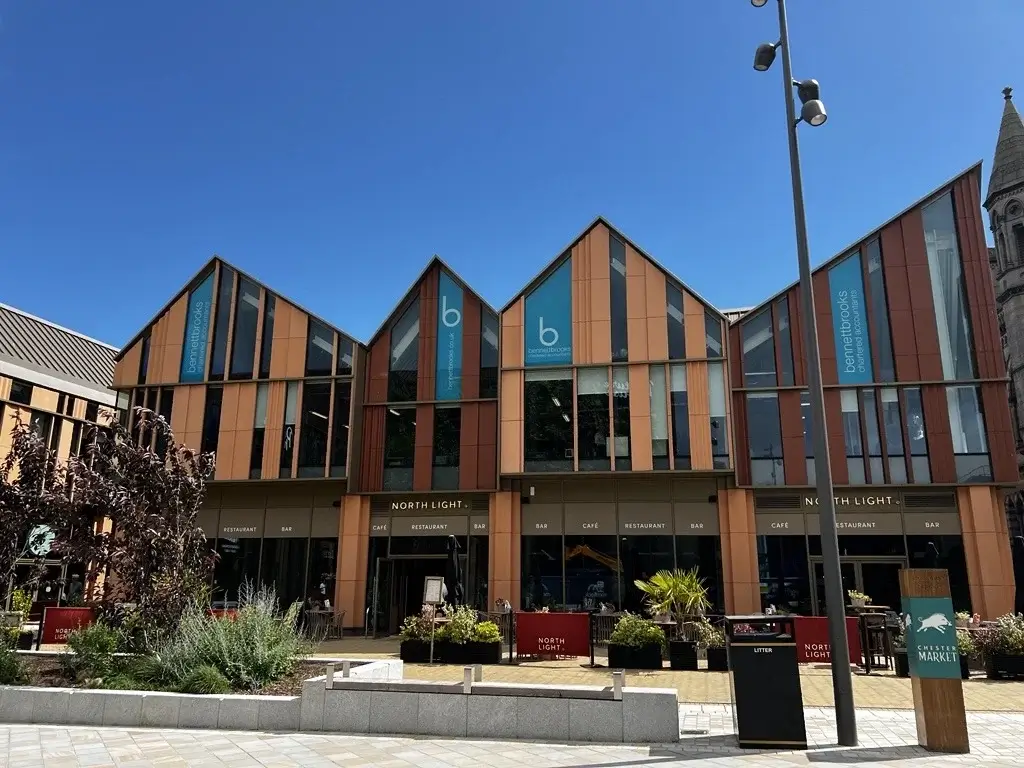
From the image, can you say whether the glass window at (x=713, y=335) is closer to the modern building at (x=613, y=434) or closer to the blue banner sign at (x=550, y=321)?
the modern building at (x=613, y=434)

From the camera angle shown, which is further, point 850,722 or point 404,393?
point 404,393

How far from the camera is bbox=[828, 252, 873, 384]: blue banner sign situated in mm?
22797

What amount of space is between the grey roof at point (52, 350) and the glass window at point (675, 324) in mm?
24447

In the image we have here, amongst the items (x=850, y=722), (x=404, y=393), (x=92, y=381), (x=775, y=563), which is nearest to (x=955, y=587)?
(x=775, y=563)

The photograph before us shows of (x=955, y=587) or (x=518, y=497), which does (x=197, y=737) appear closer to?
(x=518, y=497)

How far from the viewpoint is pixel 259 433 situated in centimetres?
2536

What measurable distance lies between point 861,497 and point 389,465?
1427 cm

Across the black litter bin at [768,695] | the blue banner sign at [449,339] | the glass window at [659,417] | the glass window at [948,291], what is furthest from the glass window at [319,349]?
the black litter bin at [768,695]

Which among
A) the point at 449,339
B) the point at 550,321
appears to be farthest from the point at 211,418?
the point at 550,321

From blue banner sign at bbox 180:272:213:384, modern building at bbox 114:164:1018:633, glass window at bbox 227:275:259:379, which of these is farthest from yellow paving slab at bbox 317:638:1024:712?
blue banner sign at bbox 180:272:213:384

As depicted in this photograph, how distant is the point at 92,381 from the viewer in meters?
38.3

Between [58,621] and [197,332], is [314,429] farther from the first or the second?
[58,621]

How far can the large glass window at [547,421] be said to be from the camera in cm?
2328

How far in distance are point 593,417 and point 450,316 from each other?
234 inches
